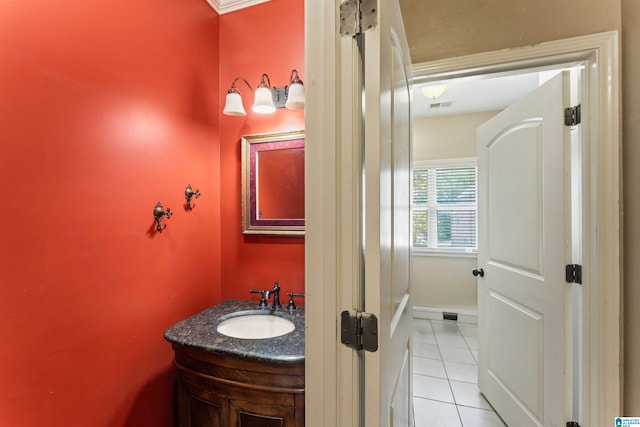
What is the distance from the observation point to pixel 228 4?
5.72 ft

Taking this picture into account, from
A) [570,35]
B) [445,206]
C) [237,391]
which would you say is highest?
[570,35]

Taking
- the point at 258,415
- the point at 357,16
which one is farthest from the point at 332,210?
the point at 258,415

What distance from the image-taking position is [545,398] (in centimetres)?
147

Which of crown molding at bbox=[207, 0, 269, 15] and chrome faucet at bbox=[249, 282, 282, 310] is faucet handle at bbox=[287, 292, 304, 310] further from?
crown molding at bbox=[207, 0, 269, 15]

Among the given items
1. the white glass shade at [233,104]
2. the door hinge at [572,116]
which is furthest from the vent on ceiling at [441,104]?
the white glass shade at [233,104]

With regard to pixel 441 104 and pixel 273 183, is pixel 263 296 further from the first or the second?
pixel 441 104

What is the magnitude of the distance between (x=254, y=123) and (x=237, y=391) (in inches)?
55.3

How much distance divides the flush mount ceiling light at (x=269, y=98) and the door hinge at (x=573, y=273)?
5.06 ft

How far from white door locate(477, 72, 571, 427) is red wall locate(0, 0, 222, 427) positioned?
6.23 feet

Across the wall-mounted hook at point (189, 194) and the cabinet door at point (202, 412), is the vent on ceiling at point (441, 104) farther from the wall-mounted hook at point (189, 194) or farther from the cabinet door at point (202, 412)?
the cabinet door at point (202, 412)

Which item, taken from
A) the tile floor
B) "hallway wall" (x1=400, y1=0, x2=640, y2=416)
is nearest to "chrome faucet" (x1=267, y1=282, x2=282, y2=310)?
the tile floor

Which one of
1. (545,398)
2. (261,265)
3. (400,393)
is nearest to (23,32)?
(261,265)

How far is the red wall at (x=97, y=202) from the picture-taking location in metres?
0.91

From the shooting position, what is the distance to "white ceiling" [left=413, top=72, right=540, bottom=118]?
2.71m
